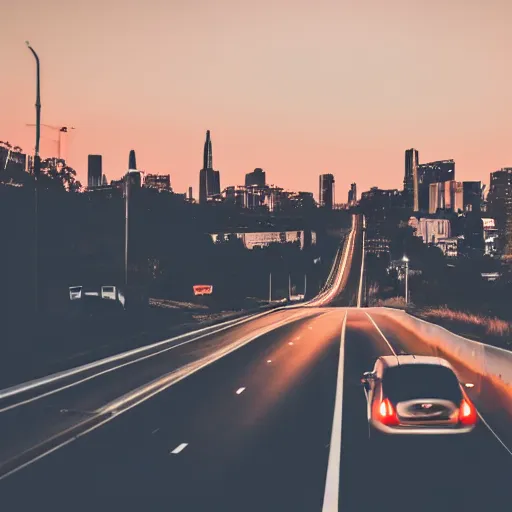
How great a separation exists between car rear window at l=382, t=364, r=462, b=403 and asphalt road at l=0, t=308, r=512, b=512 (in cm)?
102

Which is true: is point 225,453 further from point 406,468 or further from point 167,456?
point 406,468

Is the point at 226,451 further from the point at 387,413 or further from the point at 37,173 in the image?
the point at 37,173

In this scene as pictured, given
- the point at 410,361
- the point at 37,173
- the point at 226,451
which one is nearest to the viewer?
the point at 226,451

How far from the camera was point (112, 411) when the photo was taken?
19109 millimetres

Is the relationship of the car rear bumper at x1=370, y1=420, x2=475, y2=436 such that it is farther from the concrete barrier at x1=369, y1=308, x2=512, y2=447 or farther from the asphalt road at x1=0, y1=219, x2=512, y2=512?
the concrete barrier at x1=369, y1=308, x2=512, y2=447

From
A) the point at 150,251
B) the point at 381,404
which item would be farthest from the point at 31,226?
the point at 150,251

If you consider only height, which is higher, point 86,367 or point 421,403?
point 421,403

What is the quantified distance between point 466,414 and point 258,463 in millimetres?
3666

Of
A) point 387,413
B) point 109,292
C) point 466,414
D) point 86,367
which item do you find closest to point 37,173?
point 86,367

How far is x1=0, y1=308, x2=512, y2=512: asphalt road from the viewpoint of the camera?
1082 cm

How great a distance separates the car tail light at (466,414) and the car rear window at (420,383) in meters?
0.14

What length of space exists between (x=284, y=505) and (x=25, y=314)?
31200mm

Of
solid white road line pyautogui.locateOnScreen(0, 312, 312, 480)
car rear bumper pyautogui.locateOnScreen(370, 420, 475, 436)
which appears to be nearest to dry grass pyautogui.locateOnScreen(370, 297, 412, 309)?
solid white road line pyautogui.locateOnScreen(0, 312, 312, 480)

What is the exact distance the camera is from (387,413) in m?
14.3
